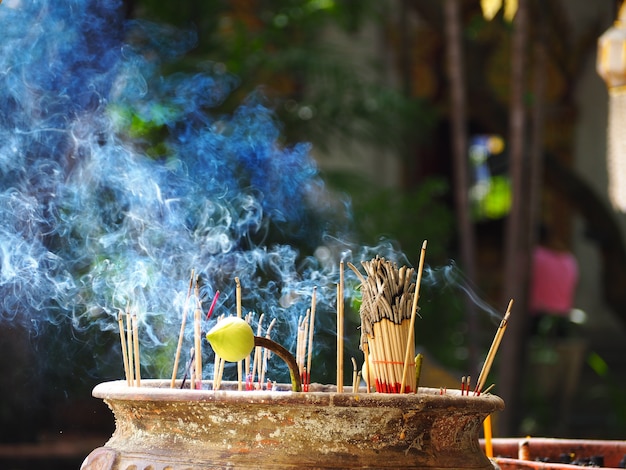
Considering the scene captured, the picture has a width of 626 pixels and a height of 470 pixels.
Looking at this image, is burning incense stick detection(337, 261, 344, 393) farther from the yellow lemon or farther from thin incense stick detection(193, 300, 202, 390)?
thin incense stick detection(193, 300, 202, 390)

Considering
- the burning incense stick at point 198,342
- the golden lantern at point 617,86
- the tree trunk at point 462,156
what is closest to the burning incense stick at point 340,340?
the burning incense stick at point 198,342

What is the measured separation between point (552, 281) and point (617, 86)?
9.01 feet

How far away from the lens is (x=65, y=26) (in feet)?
18.2

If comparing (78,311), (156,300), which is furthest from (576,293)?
(156,300)

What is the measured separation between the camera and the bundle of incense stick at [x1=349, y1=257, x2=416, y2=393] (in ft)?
8.46

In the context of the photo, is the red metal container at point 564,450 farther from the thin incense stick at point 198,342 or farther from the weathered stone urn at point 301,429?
the thin incense stick at point 198,342

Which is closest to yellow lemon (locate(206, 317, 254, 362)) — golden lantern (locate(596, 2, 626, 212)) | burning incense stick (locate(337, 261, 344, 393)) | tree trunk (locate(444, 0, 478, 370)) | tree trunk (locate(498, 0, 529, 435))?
burning incense stick (locate(337, 261, 344, 393))

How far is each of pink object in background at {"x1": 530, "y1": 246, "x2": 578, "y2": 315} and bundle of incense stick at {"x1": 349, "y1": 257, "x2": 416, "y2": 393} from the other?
222 inches

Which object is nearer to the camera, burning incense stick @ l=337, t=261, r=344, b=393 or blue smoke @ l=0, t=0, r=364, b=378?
burning incense stick @ l=337, t=261, r=344, b=393

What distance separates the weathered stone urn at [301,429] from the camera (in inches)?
90.8

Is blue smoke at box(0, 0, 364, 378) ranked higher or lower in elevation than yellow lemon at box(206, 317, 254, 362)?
higher

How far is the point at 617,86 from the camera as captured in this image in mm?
5652

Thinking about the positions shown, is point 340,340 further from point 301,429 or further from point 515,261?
point 515,261

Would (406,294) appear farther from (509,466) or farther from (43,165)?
(43,165)
